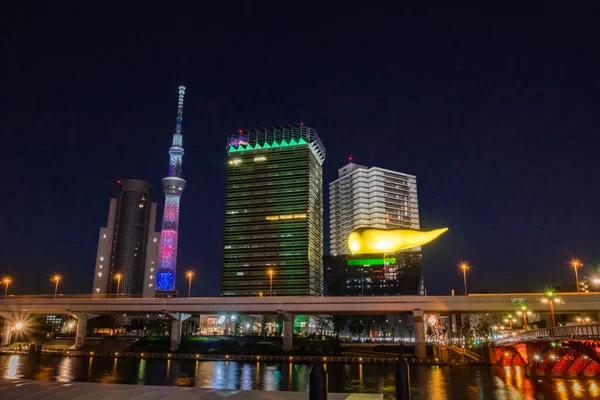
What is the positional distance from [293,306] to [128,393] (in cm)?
7623

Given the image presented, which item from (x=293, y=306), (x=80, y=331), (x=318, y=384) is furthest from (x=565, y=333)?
(x=80, y=331)

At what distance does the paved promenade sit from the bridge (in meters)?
72.0

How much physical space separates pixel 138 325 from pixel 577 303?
154341mm

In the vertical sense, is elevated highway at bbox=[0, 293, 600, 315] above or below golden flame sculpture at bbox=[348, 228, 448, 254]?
below

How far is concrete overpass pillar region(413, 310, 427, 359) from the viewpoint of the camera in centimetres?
8269

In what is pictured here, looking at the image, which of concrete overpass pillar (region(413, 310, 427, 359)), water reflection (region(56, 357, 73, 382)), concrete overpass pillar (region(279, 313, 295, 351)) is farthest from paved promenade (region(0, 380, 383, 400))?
concrete overpass pillar (region(279, 313, 295, 351))

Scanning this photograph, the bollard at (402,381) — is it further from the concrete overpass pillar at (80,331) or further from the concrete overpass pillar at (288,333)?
the concrete overpass pillar at (80,331)

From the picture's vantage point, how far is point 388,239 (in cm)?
8325

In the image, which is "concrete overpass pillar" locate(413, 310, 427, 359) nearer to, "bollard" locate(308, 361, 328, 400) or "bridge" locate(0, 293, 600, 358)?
"bridge" locate(0, 293, 600, 358)

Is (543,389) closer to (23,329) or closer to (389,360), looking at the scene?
(389,360)

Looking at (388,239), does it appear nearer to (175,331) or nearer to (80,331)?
(175,331)

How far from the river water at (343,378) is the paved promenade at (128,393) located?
87.0 feet

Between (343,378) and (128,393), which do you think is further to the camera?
(343,378)

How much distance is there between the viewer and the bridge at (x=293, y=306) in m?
81.1
